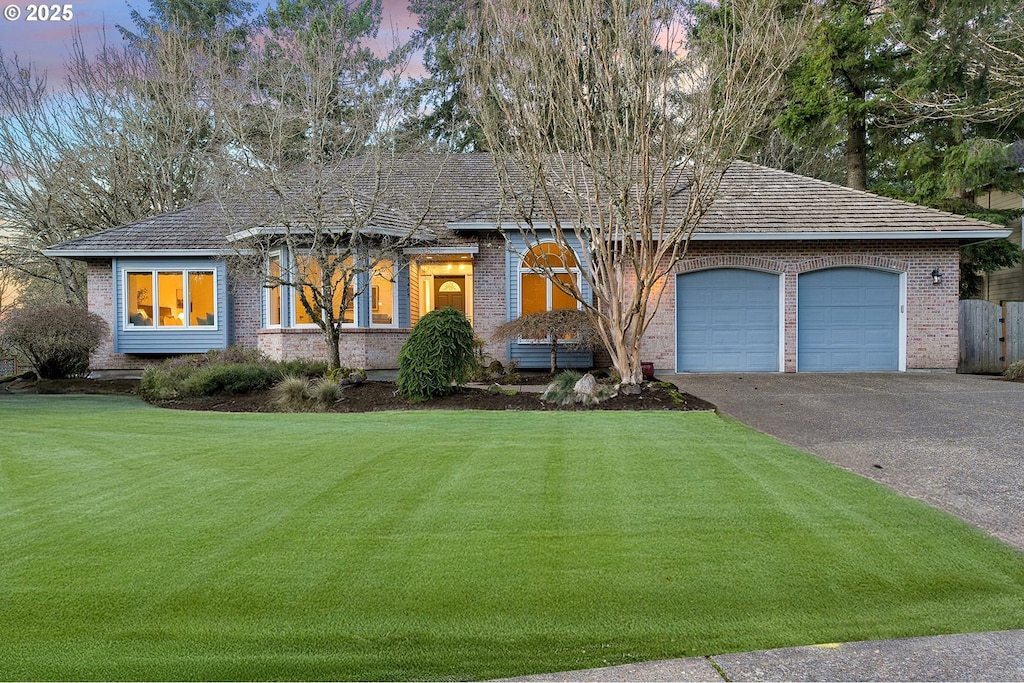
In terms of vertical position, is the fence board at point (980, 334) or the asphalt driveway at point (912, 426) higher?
the fence board at point (980, 334)

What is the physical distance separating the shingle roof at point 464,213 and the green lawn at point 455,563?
28.2 ft

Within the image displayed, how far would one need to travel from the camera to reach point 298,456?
6.54 m

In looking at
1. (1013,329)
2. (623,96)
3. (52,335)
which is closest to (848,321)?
(1013,329)

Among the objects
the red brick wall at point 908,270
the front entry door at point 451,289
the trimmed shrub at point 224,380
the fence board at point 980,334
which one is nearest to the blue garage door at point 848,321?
the red brick wall at point 908,270

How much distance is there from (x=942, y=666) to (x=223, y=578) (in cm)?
332

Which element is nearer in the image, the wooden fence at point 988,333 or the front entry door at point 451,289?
the wooden fence at point 988,333

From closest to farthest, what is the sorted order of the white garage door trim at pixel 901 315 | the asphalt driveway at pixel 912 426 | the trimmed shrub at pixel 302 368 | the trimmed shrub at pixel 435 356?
Answer: the asphalt driveway at pixel 912 426, the trimmed shrub at pixel 435 356, the trimmed shrub at pixel 302 368, the white garage door trim at pixel 901 315

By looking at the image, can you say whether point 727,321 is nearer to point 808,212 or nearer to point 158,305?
point 808,212

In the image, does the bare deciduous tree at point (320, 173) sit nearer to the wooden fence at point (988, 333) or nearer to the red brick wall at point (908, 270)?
the red brick wall at point (908, 270)

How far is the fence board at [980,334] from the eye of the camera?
16.9 m

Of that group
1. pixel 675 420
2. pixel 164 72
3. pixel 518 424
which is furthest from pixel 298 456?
pixel 164 72

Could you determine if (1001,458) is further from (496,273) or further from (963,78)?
(496,273)

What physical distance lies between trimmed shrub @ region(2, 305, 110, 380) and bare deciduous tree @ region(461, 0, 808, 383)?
10.2m

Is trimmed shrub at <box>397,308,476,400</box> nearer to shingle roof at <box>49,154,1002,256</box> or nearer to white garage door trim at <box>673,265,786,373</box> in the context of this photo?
shingle roof at <box>49,154,1002,256</box>
